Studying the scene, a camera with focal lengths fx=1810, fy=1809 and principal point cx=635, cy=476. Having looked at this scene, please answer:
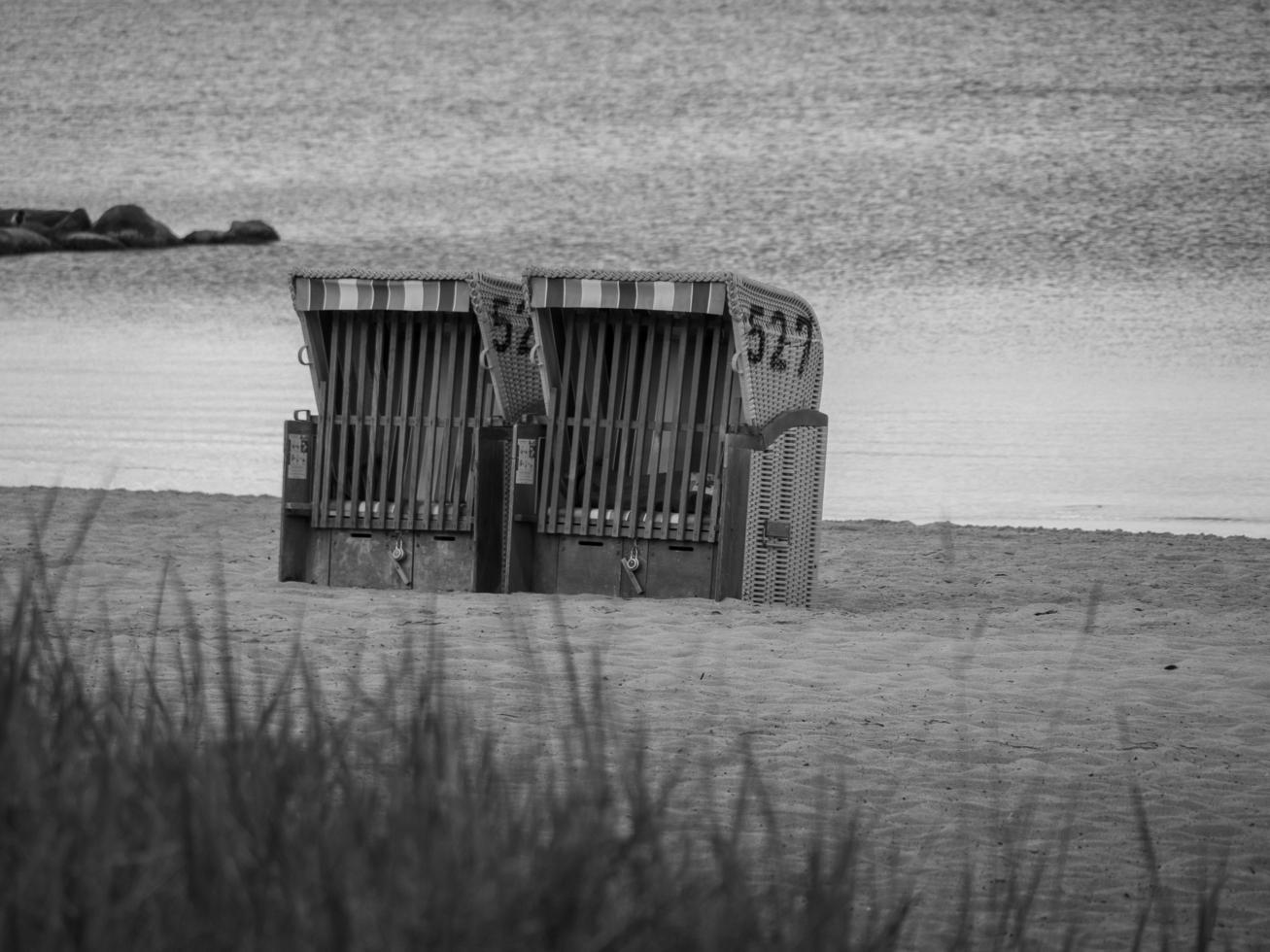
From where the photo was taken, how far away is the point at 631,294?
729cm

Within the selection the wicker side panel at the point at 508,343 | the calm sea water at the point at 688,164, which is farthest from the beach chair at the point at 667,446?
the calm sea water at the point at 688,164

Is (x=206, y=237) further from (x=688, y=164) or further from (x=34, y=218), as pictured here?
(x=688, y=164)

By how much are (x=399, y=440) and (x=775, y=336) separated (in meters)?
1.67

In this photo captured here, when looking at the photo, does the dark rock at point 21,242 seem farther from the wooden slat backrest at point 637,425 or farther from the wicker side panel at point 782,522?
the wicker side panel at point 782,522

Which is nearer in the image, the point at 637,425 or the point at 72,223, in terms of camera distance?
the point at 637,425

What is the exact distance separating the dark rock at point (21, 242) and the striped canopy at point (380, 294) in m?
31.2

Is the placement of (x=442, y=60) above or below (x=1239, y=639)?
above

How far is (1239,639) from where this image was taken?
6988 mm

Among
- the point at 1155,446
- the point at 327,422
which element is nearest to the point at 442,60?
the point at 1155,446

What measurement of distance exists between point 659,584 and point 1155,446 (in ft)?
39.1

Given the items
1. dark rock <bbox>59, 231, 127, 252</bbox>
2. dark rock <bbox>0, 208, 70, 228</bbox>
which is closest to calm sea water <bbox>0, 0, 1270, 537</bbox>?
dark rock <bbox>0, 208, 70, 228</bbox>

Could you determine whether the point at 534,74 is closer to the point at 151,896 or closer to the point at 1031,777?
the point at 1031,777

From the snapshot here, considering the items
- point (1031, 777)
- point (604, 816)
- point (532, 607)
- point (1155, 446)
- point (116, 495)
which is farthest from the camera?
point (1155, 446)

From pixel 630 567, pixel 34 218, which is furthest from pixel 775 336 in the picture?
pixel 34 218
